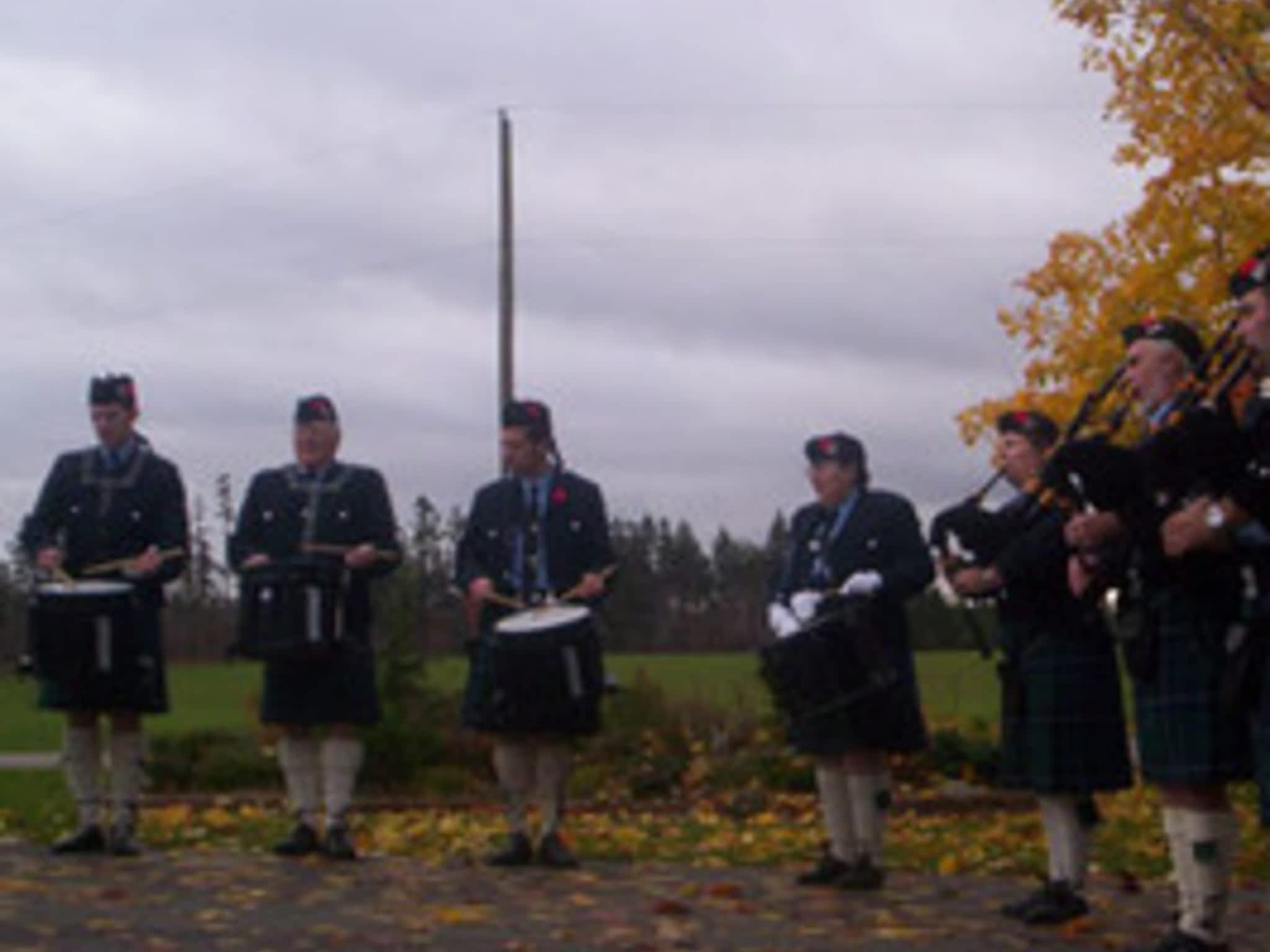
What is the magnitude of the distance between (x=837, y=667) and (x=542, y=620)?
1571 mm

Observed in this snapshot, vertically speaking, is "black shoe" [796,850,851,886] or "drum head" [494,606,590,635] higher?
"drum head" [494,606,590,635]

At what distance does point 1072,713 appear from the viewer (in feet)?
24.1

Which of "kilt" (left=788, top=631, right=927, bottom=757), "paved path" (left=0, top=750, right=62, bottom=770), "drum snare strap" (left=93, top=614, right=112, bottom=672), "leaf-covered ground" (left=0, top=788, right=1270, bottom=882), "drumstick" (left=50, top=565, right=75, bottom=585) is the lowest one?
"paved path" (left=0, top=750, right=62, bottom=770)

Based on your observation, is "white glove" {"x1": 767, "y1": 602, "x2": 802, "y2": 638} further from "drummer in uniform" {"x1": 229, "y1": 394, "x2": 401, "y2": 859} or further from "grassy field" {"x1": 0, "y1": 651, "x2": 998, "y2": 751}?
"grassy field" {"x1": 0, "y1": 651, "x2": 998, "y2": 751}

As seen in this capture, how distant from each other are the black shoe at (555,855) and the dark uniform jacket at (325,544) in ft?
3.51

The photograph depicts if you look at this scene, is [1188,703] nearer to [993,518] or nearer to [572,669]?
[993,518]

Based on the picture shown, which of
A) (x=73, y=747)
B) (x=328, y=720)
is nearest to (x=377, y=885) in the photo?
(x=328, y=720)

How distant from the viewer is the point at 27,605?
9703 millimetres

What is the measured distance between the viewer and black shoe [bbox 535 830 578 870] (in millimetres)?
9234

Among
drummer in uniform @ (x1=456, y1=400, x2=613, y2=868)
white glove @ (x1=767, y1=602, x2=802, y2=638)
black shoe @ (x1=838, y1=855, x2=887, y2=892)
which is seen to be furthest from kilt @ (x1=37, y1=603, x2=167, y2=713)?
black shoe @ (x1=838, y1=855, x2=887, y2=892)

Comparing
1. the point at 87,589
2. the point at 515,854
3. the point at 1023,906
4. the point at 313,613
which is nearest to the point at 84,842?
the point at 87,589

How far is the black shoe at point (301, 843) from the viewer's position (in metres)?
9.64

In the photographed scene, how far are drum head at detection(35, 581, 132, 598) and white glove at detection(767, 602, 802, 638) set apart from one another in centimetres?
308

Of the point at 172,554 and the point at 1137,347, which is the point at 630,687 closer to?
the point at 172,554
